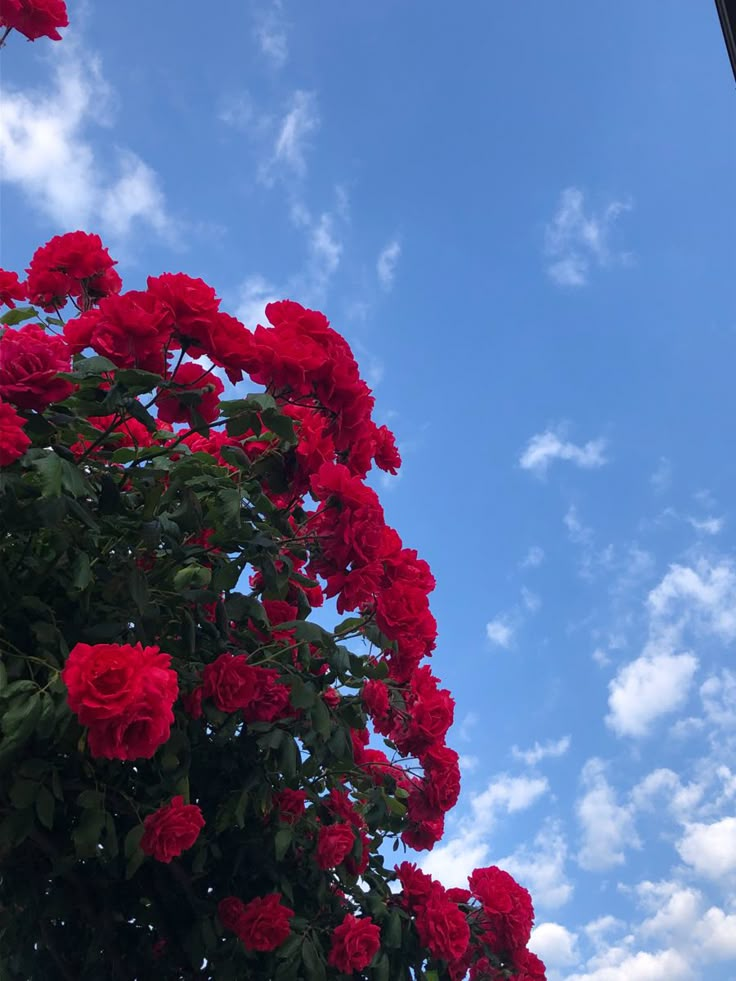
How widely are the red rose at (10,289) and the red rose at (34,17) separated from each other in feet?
2.48

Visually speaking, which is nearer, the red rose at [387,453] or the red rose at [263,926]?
the red rose at [263,926]

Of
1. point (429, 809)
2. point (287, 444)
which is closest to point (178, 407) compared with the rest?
point (287, 444)

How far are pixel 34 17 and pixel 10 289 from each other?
849 mm

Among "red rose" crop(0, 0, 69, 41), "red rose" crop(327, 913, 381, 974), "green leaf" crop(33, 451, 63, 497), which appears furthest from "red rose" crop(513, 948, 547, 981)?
"red rose" crop(0, 0, 69, 41)

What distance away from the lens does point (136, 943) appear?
8.96 feet

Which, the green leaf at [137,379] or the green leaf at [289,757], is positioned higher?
the green leaf at [137,379]

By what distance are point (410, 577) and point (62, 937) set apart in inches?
62.9

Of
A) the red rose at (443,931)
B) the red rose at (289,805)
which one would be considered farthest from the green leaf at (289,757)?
the red rose at (443,931)

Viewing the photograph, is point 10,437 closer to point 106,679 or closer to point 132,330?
point 132,330

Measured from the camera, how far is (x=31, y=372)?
195cm

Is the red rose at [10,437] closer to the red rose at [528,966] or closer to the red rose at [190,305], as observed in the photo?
the red rose at [190,305]

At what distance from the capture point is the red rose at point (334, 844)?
2.64 m

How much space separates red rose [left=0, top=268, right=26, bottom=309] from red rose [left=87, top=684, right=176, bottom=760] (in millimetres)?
1599

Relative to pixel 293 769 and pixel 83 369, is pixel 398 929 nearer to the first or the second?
pixel 293 769
